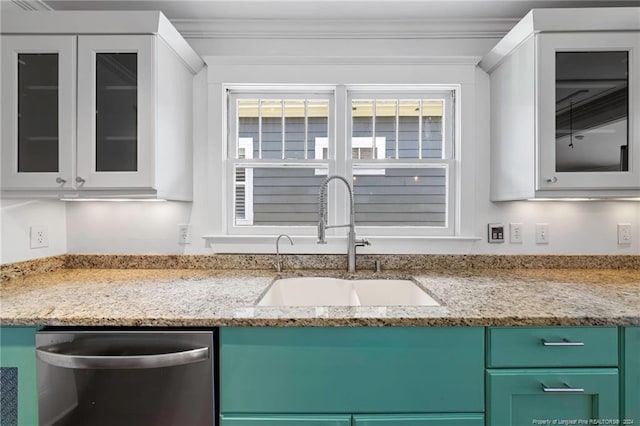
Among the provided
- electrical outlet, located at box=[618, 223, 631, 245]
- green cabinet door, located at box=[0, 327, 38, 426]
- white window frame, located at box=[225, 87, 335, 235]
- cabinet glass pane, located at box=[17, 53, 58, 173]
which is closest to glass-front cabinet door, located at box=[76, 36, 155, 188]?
cabinet glass pane, located at box=[17, 53, 58, 173]

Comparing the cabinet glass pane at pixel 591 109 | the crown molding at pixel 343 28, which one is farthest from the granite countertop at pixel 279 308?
the crown molding at pixel 343 28

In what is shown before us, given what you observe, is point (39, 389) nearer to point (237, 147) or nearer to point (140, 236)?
point (140, 236)

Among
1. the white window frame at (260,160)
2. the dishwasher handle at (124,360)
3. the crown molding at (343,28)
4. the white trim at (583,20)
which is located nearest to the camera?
the dishwasher handle at (124,360)

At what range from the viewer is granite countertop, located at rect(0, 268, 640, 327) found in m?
1.13

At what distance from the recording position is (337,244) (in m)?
1.95

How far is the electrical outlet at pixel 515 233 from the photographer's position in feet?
6.39

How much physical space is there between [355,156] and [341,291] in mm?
817

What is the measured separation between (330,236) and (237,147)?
0.79 meters

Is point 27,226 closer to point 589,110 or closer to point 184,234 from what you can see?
point 184,234

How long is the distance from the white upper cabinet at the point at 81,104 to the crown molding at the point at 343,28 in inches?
17.2

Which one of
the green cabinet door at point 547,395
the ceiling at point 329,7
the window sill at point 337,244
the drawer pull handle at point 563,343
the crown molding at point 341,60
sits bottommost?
the green cabinet door at point 547,395

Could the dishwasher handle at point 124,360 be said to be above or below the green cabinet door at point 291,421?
above

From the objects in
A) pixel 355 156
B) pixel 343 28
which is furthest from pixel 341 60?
pixel 355 156

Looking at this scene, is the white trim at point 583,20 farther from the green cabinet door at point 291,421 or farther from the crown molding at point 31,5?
the crown molding at point 31,5
